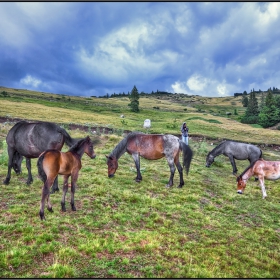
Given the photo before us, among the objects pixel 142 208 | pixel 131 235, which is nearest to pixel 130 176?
pixel 142 208

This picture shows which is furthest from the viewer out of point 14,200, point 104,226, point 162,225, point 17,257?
point 14,200

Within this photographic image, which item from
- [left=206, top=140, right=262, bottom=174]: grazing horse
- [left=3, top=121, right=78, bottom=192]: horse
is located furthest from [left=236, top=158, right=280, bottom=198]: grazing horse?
[left=3, top=121, right=78, bottom=192]: horse

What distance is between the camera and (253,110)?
281 ft

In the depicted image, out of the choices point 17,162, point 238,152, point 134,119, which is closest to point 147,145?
point 17,162

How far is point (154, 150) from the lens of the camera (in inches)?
455

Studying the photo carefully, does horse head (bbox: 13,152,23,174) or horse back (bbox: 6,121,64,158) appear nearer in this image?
horse back (bbox: 6,121,64,158)

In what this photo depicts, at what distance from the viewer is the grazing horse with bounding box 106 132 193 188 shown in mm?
11227

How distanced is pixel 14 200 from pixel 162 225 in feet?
17.4

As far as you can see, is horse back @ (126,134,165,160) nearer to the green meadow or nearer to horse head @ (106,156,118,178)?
horse head @ (106,156,118,178)

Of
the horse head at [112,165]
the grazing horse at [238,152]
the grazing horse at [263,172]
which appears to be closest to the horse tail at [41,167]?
the horse head at [112,165]

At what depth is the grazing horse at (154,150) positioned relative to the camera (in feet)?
36.8

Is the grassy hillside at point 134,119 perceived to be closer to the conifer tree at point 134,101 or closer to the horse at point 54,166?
the conifer tree at point 134,101

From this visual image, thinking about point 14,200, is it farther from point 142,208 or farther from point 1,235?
point 142,208

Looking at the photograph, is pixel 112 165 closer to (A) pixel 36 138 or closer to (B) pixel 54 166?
(A) pixel 36 138
